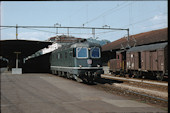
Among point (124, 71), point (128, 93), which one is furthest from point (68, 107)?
point (124, 71)

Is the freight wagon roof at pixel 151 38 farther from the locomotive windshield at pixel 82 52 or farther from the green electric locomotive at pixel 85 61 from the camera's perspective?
the locomotive windshield at pixel 82 52

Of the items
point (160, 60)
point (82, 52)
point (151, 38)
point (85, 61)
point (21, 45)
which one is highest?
point (151, 38)

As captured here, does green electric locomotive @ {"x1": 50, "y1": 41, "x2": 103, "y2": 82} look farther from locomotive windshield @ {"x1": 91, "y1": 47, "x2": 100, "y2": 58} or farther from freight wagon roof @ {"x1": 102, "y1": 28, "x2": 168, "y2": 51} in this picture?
freight wagon roof @ {"x1": 102, "y1": 28, "x2": 168, "y2": 51}

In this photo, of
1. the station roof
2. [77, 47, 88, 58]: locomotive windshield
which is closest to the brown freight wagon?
[77, 47, 88, 58]: locomotive windshield

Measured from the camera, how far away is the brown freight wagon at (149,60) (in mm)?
19500

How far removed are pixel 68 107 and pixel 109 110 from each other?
1.65m

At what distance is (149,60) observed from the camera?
21.3 meters

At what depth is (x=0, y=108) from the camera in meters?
8.07

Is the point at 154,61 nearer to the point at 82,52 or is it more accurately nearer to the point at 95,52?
the point at 95,52

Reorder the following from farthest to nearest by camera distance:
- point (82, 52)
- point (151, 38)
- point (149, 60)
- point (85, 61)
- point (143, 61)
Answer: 1. point (151, 38)
2. point (143, 61)
3. point (149, 60)
4. point (82, 52)
5. point (85, 61)

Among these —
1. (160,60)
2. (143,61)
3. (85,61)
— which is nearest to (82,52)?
(85,61)

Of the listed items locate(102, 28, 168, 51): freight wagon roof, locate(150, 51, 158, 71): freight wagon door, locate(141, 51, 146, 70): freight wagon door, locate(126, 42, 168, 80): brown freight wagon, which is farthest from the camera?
locate(102, 28, 168, 51): freight wagon roof

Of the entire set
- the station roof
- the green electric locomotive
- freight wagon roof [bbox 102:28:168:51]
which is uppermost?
freight wagon roof [bbox 102:28:168:51]

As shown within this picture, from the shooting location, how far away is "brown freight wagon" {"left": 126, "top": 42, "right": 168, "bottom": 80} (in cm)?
1950
